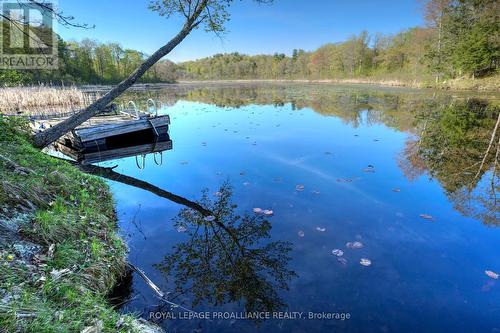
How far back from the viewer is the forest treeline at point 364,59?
27.2 metres

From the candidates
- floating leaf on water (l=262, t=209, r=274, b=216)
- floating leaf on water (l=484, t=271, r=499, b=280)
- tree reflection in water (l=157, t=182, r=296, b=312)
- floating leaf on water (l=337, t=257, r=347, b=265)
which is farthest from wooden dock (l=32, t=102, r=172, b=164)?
floating leaf on water (l=484, t=271, r=499, b=280)

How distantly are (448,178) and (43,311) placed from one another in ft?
25.0

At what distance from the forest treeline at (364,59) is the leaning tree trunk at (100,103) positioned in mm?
19518

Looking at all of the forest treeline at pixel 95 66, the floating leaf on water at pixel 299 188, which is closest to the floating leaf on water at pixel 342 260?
the floating leaf on water at pixel 299 188

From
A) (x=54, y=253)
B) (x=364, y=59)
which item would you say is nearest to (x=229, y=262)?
(x=54, y=253)

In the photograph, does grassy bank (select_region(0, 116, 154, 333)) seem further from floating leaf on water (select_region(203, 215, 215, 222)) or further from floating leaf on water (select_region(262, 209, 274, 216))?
floating leaf on water (select_region(262, 209, 274, 216))

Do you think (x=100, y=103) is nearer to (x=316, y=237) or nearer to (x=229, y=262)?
(x=229, y=262)

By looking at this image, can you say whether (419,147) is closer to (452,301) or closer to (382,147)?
(382,147)

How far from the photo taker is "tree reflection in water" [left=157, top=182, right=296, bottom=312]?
3.27 m

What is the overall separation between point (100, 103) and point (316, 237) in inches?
258

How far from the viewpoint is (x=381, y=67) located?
188ft

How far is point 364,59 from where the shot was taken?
60500mm

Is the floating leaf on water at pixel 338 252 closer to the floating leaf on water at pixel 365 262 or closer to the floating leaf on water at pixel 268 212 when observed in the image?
the floating leaf on water at pixel 365 262

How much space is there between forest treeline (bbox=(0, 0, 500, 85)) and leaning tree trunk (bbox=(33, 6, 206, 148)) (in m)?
19.5
